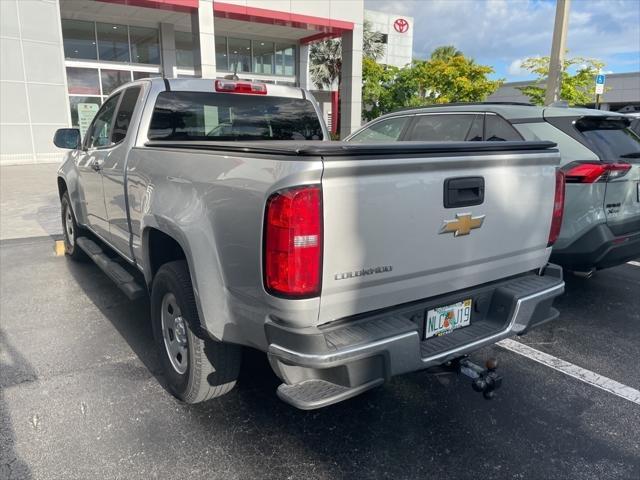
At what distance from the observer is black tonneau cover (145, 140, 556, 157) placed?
2102 millimetres

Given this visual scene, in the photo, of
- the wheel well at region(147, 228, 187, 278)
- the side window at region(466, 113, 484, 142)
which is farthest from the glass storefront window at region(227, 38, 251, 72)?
the wheel well at region(147, 228, 187, 278)

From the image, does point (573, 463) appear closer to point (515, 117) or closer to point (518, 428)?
point (518, 428)

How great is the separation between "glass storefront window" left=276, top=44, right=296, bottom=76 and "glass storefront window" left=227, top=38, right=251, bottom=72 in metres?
1.42

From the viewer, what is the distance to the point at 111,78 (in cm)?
2027

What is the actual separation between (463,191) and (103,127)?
3718 millimetres

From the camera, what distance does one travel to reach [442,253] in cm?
259

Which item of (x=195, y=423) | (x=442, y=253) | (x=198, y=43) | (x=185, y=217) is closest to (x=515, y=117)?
(x=442, y=253)

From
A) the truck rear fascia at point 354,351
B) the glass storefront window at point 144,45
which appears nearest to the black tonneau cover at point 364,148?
the truck rear fascia at point 354,351

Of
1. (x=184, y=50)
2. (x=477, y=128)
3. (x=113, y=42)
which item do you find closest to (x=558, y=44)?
(x=477, y=128)

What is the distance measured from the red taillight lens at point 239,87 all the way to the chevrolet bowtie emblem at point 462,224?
2.38 m

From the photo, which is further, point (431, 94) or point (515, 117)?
point (431, 94)

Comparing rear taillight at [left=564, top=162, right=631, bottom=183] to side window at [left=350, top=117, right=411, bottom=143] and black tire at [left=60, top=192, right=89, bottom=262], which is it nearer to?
side window at [left=350, top=117, right=411, bottom=143]

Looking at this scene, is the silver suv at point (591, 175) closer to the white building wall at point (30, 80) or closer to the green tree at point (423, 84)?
the white building wall at point (30, 80)

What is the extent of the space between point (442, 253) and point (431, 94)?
2875 cm
